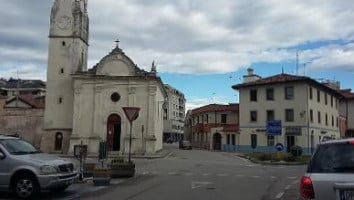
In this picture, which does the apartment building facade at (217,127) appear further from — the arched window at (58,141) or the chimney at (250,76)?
the arched window at (58,141)

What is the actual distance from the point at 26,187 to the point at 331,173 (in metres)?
9.64

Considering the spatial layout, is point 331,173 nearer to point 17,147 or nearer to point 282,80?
point 17,147

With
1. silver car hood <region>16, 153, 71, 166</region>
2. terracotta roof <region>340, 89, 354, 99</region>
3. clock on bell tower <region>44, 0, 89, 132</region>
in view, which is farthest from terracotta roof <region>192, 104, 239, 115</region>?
silver car hood <region>16, 153, 71, 166</region>

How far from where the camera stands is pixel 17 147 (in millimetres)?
15445

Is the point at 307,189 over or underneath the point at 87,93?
underneath

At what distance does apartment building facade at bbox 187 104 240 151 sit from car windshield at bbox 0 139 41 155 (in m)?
53.2

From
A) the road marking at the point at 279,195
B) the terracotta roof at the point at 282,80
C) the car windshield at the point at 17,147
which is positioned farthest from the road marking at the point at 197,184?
the terracotta roof at the point at 282,80

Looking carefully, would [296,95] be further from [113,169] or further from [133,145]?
A: [113,169]

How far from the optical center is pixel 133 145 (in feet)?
174

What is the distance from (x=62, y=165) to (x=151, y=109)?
38915 millimetres

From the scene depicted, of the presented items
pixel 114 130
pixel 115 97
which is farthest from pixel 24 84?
pixel 114 130

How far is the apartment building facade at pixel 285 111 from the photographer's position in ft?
198

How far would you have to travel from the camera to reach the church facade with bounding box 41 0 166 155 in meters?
53.9

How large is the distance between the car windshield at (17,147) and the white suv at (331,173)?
32.8 feet
